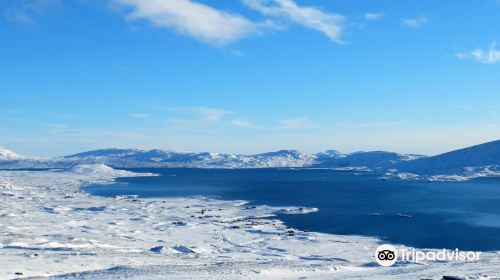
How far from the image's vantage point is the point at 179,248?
51906 mm

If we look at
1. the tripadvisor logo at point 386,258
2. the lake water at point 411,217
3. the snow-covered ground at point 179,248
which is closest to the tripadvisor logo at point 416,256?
the tripadvisor logo at point 386,258

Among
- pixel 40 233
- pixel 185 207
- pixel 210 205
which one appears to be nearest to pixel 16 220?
pixel 40 233

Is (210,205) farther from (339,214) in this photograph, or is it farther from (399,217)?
(399,217)

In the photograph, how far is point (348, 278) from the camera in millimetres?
33406

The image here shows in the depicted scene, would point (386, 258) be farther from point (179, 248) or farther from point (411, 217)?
point (411, 217)

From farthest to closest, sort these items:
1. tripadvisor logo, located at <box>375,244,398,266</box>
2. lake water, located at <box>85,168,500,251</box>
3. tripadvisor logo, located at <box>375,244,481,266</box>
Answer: lake water, located at <box>85,168,500,251</box> → tripadvisor logo, located at <box>375,244,481,266</box> → tripadvisor logo, located at <box>375,244,398,266</box>

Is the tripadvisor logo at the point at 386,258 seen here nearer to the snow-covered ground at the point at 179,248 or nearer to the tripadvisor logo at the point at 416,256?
the tripadvisor logo at the point at 416,256

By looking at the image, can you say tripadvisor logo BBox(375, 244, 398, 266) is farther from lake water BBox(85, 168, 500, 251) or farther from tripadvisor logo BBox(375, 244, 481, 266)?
lake water BBox(85, 168, 500, 251)

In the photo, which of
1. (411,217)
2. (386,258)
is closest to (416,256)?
(386,258)

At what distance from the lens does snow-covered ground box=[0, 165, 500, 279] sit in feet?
120

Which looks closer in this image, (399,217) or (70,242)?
(70,242)

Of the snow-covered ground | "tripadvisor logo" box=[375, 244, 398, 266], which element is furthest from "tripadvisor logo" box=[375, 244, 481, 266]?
the snow-covered ground

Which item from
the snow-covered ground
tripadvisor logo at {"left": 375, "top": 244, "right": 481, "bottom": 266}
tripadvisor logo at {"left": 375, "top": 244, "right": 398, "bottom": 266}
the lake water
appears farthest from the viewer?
the lake water

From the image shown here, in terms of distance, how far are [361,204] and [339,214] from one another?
21.1m
